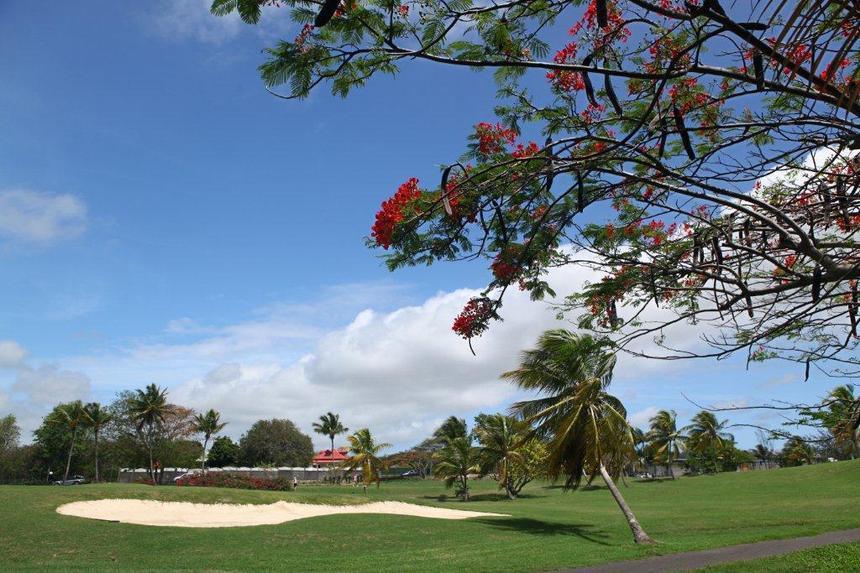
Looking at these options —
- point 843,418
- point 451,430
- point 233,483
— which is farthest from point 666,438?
point 843,418

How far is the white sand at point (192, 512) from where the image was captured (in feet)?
80.9

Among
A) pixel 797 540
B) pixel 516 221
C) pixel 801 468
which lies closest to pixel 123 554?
pixel 516 221

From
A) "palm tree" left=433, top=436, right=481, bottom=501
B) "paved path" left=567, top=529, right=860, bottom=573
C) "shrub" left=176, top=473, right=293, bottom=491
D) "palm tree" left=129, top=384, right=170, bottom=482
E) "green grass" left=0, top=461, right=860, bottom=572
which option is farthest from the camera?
"palm tree" left=129, top=384, right=170, bottom=482

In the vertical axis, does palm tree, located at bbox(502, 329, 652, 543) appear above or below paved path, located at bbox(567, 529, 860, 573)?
above

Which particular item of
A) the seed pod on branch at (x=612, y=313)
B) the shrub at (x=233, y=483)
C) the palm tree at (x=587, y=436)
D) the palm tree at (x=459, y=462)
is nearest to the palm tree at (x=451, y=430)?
the palm tree at (x=459, y=462)

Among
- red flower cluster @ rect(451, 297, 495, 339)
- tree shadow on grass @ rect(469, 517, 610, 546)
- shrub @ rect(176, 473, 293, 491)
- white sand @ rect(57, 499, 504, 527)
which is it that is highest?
red flower cluster @ rect(451, 297, 495, 339)

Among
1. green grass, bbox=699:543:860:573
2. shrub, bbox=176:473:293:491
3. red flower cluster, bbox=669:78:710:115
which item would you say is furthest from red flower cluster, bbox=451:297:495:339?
shrub, bbox=176:473:293:491

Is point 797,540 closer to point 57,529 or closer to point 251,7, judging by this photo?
point 251,7

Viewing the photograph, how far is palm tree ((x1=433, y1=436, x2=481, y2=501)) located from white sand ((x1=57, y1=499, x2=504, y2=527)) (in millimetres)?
15304

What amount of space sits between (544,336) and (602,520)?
11.5 metres

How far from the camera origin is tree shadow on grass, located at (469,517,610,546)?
21.1m

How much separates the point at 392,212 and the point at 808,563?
10.5 metres

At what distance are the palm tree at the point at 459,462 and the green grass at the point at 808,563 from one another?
35.1 m

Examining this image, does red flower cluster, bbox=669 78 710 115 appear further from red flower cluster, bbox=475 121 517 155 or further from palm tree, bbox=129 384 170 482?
palm tree, bbox=129 384 170 482
